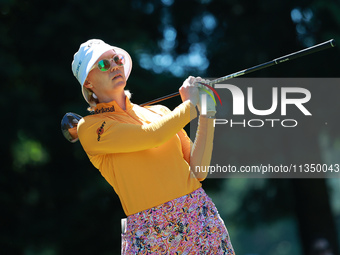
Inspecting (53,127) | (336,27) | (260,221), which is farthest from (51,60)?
(260,221)

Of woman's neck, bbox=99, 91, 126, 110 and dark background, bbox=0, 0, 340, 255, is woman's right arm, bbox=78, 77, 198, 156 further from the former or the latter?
dark background, bbox=0, 0, 340, 255

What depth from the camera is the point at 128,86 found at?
20.2 feet

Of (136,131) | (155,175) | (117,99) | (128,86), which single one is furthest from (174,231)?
(128,86)

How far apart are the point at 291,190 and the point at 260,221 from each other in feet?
3.30

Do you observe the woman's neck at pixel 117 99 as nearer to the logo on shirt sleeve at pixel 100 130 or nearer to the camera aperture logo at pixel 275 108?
the logo on shirt sleeve at pixel 100 130

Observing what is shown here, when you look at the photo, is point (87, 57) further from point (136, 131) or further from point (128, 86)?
point (128, 86)

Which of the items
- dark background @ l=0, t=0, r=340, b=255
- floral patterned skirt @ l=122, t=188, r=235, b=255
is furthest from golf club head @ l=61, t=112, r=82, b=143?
dark background @ l=0, t=0, r=340, b=255

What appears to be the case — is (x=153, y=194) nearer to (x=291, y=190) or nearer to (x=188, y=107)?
(x=188, y=107)

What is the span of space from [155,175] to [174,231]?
219mm

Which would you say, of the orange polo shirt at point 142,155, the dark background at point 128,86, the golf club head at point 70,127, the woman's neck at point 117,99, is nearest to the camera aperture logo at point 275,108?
the dark background at point 128,86

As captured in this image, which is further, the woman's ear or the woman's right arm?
the woman's ear

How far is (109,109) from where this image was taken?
2.12 m

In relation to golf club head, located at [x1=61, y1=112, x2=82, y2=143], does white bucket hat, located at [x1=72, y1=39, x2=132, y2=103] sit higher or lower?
higher

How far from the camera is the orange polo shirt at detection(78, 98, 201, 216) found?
1947 millimetres
